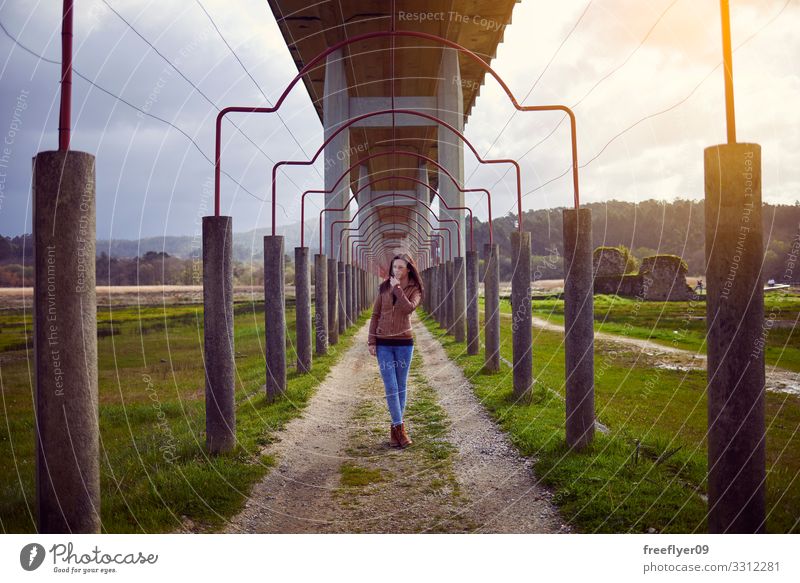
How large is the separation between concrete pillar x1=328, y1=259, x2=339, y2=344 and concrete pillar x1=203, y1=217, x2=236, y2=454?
44.4ft

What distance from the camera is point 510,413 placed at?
927cm

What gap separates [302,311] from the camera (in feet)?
47.9

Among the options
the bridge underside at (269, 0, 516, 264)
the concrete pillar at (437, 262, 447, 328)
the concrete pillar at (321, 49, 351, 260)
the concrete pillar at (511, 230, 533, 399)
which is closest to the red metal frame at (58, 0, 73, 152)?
the concrete pillar at (511, 230, 533, 399)

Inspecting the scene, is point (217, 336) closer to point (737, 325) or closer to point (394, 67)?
point (737, 325)

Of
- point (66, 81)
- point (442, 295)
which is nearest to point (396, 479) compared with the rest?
point (66, 81)

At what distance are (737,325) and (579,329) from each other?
10.0 feet

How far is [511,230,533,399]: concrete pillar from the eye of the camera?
34.2ft

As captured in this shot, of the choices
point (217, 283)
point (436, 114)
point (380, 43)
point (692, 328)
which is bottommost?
point (692, 328)

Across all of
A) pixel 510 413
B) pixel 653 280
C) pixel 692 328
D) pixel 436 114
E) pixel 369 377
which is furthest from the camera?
pixel 653 280
